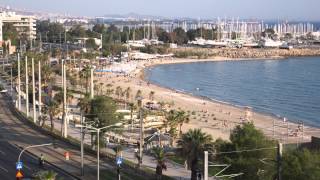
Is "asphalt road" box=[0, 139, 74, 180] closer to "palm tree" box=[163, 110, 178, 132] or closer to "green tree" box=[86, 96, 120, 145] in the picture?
"green tree" box=[86, 96, 120, 145]

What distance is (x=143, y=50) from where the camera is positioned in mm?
179625

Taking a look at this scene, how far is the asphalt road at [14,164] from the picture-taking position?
106ft

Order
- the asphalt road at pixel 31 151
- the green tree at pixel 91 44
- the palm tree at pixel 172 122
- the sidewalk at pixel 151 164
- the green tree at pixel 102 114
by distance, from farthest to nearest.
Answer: the green tree at pixel 91 44
the palm tree at pixel 172 122
the green tree at pixel 102 114
the sidewalk at pixel 151 164
the asphalt road at pixel 31 151

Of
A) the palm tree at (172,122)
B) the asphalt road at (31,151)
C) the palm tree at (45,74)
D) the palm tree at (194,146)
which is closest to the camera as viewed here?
the palm tree at (194,146)

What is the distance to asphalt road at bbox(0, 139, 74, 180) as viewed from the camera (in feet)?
106

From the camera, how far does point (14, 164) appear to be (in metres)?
35.0

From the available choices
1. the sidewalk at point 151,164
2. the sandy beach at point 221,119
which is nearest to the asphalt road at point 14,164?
the sidewalk at point 151,164

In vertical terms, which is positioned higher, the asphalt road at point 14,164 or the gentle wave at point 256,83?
the asphalt road at point 14,164

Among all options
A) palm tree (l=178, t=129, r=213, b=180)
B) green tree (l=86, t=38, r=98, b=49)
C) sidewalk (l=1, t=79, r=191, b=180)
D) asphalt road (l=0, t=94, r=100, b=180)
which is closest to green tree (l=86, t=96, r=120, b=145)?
sidewalk (l=1, t=79, r=191, b=180)

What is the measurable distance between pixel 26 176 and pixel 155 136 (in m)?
14.6

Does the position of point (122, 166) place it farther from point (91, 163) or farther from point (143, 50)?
point (143, 50)

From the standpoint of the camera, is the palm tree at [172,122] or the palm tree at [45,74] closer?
the palm tree at [172,122]

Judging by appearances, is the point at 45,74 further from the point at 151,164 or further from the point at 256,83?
the point at 256,83

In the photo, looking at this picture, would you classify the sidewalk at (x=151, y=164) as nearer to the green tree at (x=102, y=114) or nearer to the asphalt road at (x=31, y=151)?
the green tree at (x=102, y=114)
